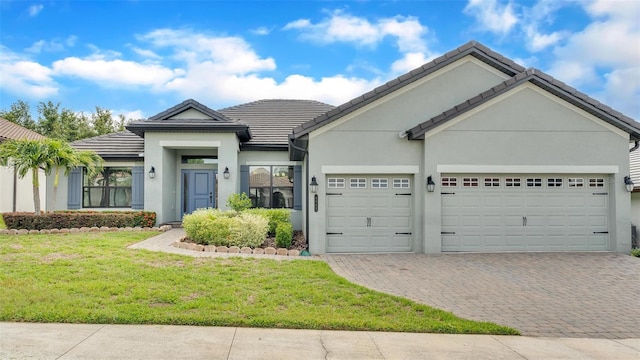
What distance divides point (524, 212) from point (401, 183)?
3669mm

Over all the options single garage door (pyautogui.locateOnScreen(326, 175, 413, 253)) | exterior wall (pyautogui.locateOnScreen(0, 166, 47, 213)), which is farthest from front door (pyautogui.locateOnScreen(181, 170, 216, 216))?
exterior wall (pyautogui.locateOnScreen(0, 166, 47, 213))

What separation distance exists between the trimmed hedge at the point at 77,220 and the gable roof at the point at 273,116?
470 cm

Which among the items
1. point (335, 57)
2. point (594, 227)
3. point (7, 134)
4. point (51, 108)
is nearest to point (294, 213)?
point (335, 57)

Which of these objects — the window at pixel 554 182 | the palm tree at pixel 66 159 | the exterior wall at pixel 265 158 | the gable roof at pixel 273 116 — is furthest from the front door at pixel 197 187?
the window at pixel 554 182

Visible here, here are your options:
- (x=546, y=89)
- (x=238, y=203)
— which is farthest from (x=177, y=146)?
(x=546, y=89)

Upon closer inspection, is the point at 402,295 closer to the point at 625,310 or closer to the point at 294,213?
the point at 625,310

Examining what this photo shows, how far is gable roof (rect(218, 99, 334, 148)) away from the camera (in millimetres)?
15289

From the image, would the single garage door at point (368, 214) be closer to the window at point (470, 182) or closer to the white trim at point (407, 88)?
the white trim at point (407, 88)

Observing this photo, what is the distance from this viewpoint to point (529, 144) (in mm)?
10664

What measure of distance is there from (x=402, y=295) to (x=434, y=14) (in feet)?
24.5

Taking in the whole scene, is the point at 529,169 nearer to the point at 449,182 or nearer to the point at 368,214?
the point at 449,182

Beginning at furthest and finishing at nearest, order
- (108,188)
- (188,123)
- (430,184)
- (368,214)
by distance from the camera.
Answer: (108,188)
(188,123)
(368,214)
(430,184)

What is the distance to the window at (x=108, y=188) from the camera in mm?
15250

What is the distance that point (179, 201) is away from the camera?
627 inches
